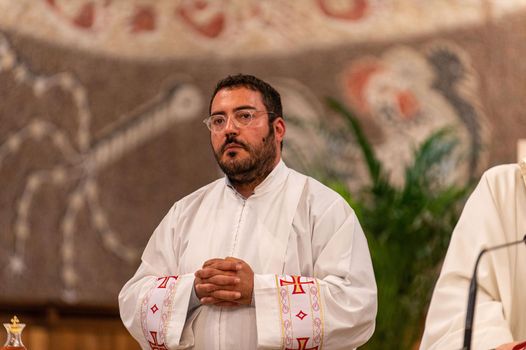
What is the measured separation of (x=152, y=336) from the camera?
15.2 feet

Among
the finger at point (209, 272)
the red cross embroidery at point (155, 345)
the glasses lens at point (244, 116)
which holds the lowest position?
the red cross embroidery at point (155, 345)

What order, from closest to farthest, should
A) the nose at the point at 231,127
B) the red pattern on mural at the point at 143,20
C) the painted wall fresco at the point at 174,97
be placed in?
the nose at the point at 231,127 < the painted wall fresco at the point at 174,97 < the red pattern on mural at the point at 143,20

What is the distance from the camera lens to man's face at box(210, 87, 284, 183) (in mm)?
4793

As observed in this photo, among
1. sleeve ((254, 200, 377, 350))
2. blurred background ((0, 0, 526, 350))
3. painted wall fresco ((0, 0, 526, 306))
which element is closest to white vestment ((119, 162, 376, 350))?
sleeve ((254, 200, 377, 350))

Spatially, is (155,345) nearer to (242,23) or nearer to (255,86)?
(255,86)

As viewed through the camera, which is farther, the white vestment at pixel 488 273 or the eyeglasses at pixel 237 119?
the eyeglasses at pixel 237 119

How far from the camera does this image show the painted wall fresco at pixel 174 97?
24.5ft

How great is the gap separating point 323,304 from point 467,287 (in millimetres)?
769

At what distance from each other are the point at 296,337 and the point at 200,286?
46cm

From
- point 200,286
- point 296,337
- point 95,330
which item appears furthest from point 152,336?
point 95,330

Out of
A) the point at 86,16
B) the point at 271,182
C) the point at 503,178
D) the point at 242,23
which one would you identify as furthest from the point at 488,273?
the point at 86,16

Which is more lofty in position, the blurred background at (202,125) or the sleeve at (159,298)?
the blurred background at (202,125)

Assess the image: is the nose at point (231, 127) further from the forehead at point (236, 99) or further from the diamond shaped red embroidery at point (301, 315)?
the diamond shaped red embroidery at point (301, 315)

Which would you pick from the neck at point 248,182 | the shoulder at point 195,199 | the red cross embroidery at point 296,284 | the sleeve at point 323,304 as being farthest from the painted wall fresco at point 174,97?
the red cross embroidery at point 296,284
